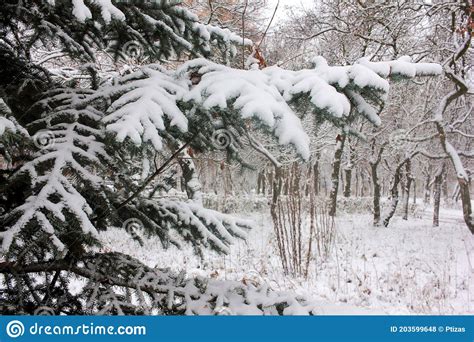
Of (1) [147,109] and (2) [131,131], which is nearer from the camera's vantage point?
(2) [131,131]

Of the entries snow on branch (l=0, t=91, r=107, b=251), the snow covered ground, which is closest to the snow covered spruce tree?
snow on branch (l=0, t=91, r=107, b=251)

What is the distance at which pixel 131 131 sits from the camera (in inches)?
48.5

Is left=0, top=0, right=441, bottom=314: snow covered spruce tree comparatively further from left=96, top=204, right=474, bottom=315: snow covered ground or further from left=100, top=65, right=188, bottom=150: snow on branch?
left=96, top=204, right=474, bottom=315: snow covered ground

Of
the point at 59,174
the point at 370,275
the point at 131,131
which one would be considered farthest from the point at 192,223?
the point at 370,275

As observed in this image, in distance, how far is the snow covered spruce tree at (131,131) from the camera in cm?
129

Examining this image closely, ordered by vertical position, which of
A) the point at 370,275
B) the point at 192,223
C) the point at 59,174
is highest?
the point at 59,174

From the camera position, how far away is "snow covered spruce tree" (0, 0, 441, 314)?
1.29 m

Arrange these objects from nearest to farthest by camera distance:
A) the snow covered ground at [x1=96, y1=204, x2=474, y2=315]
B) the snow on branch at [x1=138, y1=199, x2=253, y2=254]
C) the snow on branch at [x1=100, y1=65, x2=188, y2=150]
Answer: the snow on branch at [x1=100, y1=65, x2=188, y2=150] < the snow on branch at [x1=138, y1=199, x2=253, y2=254] < the snow covered ground at [x1=96, y1=204, x2=474, y2=315]

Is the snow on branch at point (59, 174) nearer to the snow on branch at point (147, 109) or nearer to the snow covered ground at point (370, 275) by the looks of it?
the snow on branch at point (147, 109)

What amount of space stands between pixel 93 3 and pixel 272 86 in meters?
0.86

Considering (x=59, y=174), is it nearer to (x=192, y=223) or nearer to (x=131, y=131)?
(x=131, y=131)

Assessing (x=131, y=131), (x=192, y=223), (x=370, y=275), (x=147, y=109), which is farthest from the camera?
(x=370, y=275)

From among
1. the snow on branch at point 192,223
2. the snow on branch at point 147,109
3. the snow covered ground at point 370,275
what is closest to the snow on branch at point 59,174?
the snow on branch at point 147,109

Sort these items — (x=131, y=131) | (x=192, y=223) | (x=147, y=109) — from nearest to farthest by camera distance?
(x=131, y=131)
(x=147, y=109)
(x=192, y=223)
